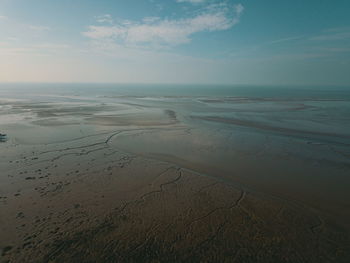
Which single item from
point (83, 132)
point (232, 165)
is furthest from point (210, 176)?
point (83, 132)

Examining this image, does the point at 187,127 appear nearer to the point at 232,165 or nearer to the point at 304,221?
the point at 232,165

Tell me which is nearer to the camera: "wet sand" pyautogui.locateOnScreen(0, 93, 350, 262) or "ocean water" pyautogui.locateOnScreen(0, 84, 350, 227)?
"wet sand" pyautogui.locateOnScreen(0, 93, 350, 262)

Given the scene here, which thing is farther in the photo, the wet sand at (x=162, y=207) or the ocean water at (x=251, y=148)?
the ocean water at (x=251, y=148)

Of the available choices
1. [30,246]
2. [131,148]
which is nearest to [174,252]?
[30,246]

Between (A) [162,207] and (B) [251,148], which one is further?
(B) [251,148]

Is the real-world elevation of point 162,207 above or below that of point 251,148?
below

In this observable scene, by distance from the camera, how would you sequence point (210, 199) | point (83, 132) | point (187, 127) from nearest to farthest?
point (210, 199) < point (83, 132) < point (187, 127)

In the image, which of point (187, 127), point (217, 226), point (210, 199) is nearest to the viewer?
point (217, 226)

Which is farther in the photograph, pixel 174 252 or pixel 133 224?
pixel 133 224
